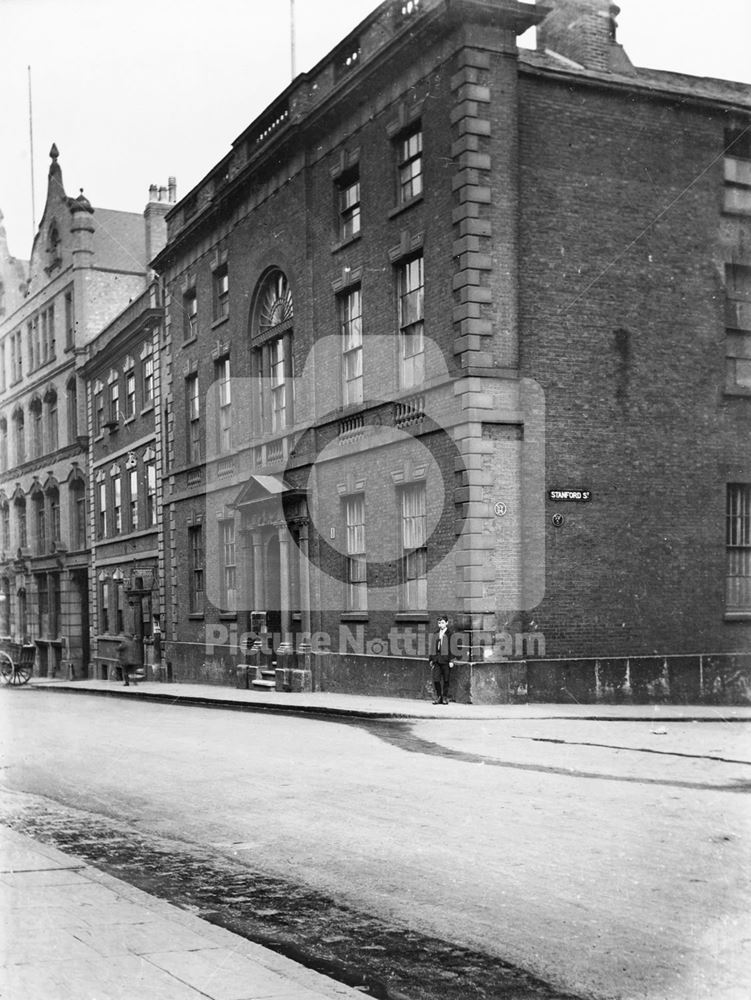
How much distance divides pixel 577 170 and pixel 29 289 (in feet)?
118

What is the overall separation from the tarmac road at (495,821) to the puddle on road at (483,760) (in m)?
0.05

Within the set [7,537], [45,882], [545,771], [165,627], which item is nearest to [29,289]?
[7,537]

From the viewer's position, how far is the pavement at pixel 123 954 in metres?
4.61

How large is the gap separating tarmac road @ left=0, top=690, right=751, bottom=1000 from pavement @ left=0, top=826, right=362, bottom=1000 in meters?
1.09

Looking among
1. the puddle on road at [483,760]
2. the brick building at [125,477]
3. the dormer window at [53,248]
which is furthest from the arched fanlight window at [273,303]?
the dormer window at [53,248]

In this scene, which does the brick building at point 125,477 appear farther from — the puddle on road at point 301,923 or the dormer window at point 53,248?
the puddle on road at point 301,923

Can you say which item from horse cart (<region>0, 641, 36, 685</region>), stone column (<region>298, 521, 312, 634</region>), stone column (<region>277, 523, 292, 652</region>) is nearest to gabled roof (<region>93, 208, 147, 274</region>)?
horse cart (<region>0, 641, 36, 685</region>)

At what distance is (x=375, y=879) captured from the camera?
688cm

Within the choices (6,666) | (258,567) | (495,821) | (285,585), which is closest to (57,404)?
(6,666)

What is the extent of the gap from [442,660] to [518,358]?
5265mm

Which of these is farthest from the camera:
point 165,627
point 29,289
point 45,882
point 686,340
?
point 29,289

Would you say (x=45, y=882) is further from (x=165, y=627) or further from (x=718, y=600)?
(x=165, y=627)

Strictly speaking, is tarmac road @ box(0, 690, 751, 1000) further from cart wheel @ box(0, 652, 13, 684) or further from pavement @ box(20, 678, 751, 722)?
cart wheel @ box(0, 652, 13, 684)

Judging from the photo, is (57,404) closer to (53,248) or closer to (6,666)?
(53,248)
